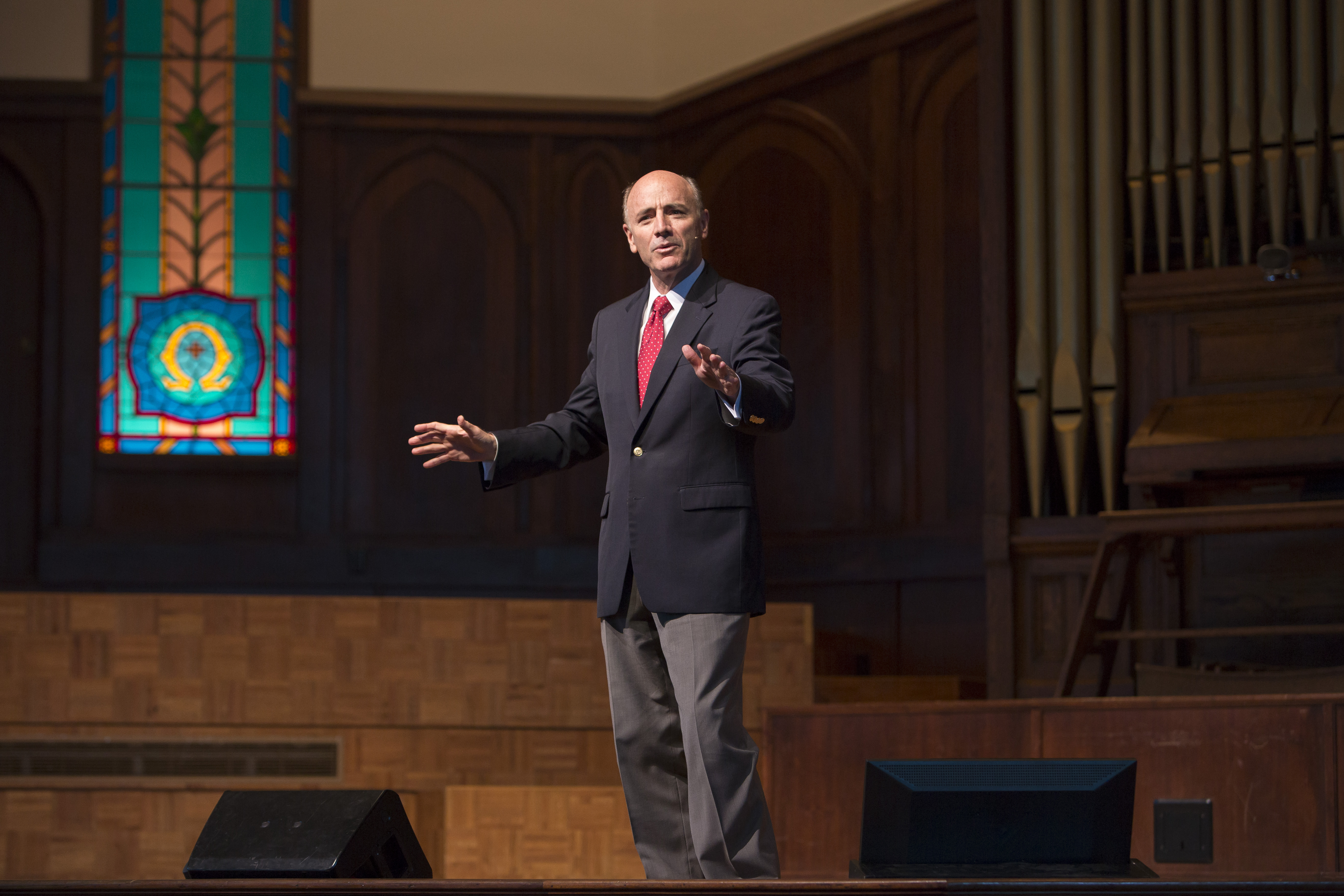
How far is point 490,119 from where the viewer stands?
680cm

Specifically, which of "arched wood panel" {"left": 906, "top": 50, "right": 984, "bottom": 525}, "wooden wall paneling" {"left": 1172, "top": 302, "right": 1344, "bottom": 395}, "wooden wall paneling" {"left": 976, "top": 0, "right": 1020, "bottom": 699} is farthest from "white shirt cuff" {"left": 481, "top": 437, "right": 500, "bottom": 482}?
"arched wood panel" {"left": 906, "top": 50, "right": 984, "bottom": 525}

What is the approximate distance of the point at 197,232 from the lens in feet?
21.9

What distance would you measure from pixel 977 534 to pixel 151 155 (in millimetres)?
3762

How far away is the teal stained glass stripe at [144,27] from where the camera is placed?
6699 mm

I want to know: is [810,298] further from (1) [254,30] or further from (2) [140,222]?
(2) [140,222]

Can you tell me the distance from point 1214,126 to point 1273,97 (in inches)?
7.0

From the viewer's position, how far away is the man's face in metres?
2.45

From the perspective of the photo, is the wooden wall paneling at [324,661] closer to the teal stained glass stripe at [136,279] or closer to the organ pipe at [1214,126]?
the organ pipe at [1214,126]

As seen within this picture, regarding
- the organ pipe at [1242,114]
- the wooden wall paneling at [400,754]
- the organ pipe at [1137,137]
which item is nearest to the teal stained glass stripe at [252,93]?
the wooden wall paneling at [400,754]

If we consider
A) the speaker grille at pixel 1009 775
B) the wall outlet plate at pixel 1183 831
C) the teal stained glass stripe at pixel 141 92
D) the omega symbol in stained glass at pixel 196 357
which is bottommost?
the wall outlet plate at pixel 1183 831

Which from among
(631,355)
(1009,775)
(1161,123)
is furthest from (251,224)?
(1009,775)

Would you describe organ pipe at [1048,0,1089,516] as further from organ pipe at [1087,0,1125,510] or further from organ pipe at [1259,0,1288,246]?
organ pipe at [1259,0,1288,246]

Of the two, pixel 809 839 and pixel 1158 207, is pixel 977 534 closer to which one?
pixel 1158 207

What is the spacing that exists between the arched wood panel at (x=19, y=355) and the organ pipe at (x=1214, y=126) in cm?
456
